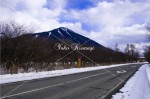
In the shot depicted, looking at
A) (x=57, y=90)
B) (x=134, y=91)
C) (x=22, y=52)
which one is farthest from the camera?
(x=22, y=52)

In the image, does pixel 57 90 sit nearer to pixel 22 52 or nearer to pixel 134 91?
pixel 134 91

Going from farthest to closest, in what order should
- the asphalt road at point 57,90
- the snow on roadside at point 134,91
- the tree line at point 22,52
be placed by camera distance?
the tree line at point 22,52 < the snow on roadside at point 134,91 < the asphalt road at point 57,90

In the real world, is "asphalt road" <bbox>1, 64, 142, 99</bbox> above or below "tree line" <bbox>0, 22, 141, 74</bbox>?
below

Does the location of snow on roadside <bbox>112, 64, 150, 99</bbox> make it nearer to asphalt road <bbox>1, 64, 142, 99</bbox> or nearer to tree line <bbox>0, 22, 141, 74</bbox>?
asphalt road <bbox>1, 64, 142, 99</bbox>

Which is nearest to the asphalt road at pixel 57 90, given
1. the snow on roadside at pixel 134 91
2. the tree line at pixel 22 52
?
the snow on roadside at pixel 134 91

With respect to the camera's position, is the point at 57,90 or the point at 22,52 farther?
the point at 22,52

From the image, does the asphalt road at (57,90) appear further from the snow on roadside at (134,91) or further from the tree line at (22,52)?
the tree line at (22,52)

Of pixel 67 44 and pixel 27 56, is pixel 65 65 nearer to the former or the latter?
pixel 67 44

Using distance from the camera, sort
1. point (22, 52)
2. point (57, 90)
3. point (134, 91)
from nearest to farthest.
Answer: point (57, 90)
point (134, 91)
point (22, 52)

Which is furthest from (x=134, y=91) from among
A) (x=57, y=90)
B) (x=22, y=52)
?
(x=22, y=52)

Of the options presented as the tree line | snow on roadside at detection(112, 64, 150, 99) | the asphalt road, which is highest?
the tree line

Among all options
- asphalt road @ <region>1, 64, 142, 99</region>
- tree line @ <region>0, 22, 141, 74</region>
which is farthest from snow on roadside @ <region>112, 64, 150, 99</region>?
tree line @ <region>0, 22, 141, 74</region>

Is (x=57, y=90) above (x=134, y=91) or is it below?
above

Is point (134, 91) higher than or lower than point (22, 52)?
lower
